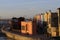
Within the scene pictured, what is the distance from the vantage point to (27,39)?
2916cm

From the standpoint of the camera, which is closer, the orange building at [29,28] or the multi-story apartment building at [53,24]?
the multi-story apartment building at [53,24]

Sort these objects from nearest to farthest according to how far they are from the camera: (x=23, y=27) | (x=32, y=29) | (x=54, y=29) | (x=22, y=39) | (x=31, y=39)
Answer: (x=31, y=39)
(x=54, y=29)
(x=22, y=39)
(x=32, y=29)
(x=23, y=27)

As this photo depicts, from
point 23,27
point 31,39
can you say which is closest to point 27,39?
point 31,39

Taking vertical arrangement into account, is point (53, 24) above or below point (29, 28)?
above

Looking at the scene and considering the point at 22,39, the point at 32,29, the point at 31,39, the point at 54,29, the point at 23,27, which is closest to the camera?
the point at 31,39

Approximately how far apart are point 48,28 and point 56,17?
2.65 meters

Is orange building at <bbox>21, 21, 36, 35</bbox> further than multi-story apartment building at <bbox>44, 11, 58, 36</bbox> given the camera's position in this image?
Yes

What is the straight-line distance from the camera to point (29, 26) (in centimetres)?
3512

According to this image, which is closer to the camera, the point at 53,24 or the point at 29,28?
the point at 53,24

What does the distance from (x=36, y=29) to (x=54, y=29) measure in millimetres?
5663

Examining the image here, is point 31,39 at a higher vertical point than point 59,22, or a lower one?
lower

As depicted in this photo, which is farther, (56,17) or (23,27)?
(23,27)

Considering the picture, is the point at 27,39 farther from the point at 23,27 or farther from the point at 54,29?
the point at 23,27

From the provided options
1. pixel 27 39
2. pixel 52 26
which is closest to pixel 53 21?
pixel 52 26
